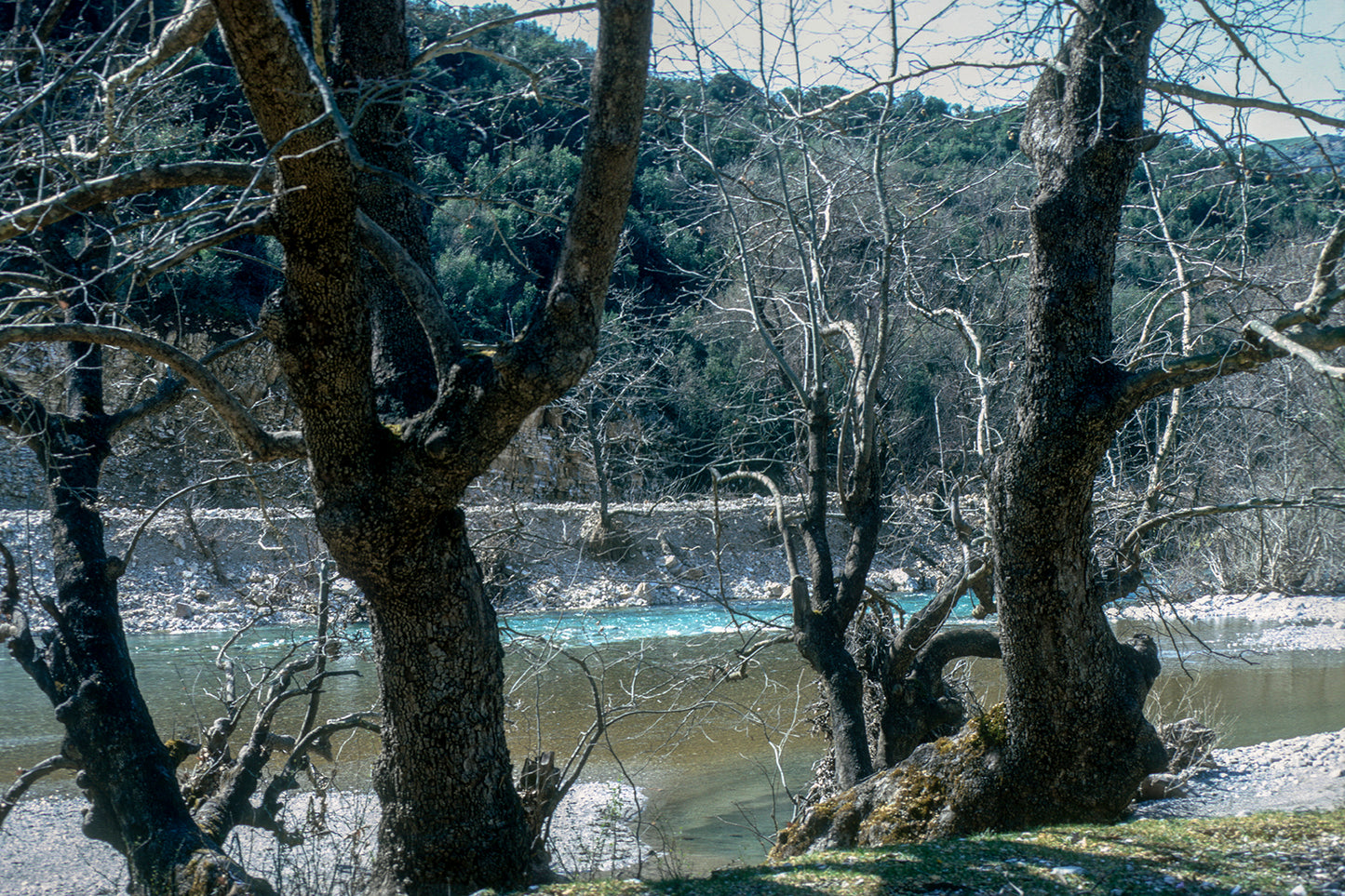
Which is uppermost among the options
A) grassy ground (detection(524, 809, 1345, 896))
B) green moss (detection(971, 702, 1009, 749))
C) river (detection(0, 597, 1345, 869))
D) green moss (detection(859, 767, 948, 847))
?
green moss (detection(971, 702, 1009, 749))

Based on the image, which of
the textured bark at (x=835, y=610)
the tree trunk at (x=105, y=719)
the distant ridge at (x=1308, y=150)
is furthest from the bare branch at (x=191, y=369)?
the distant ridge at (x=1308, y=150)

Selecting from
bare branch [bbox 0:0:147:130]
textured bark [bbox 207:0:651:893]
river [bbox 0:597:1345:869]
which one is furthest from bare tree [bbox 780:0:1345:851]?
bare branch [bbox 0:0:147:130]

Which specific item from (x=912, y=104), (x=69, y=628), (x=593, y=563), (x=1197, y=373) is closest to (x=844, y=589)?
(x=1197, y=373)

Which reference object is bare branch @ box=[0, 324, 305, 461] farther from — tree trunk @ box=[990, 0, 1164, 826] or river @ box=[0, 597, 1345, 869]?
tree trunk @ box=[990, 0, 1164, 826]

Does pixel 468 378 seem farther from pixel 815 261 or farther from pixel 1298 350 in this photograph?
pixel 815 261

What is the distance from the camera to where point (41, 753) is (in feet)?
34.1

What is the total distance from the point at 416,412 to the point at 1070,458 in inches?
125

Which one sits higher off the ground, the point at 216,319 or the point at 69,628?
the point at 216,319

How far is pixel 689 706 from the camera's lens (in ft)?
24.8

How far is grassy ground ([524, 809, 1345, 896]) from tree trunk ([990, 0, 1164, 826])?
0.64 meters

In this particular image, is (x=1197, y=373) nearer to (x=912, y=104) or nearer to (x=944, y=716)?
(x=944, y=716)

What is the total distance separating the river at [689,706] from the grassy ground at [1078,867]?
9.65ft

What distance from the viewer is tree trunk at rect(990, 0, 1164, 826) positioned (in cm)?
484

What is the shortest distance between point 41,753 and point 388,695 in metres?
8.24
